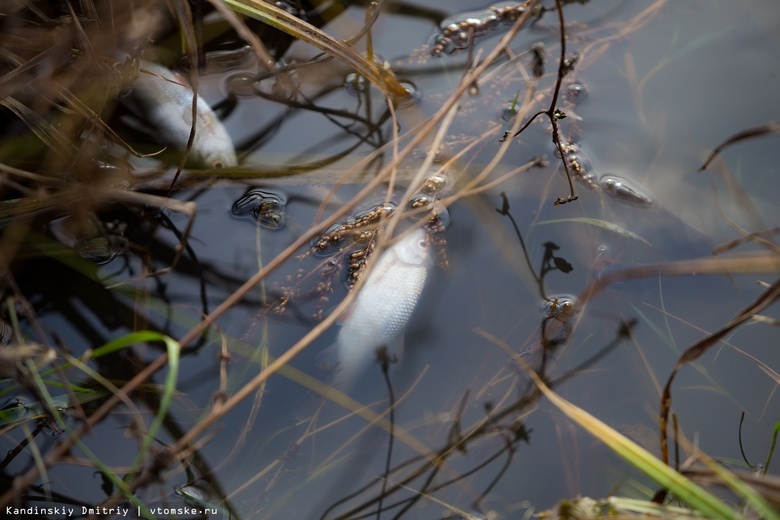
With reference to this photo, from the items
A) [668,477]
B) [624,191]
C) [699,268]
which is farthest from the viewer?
[624,191]

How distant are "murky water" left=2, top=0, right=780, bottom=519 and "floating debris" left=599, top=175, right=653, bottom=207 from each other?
2 cm

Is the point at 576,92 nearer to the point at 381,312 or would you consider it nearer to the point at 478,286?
the point at 478,286

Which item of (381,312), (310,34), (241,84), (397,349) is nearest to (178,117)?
(241,84)

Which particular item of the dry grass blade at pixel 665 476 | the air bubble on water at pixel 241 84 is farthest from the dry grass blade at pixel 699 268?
the air bubble on water at pixel 241 84

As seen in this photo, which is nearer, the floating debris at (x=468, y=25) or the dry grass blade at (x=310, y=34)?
the dry grass blade at (x=310, y=34)

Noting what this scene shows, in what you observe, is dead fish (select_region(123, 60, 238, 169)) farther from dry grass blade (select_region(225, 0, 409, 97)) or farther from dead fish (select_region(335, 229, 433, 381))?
dead fish (select_region(335, 229, 433, 381))

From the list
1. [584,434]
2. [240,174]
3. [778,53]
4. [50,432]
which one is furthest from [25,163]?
[778,53]

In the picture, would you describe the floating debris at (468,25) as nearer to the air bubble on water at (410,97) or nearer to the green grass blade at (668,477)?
the air bubble on water at (410,97)

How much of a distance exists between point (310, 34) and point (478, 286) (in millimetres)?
1048

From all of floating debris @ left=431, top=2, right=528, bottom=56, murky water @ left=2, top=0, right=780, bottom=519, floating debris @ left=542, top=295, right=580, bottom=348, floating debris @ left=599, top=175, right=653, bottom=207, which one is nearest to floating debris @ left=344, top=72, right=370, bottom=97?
murky water @ left=2, top=0, right=780, bottom=519

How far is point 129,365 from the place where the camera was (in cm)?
186

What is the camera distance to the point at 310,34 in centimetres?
188

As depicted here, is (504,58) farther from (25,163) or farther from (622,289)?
(25,163)

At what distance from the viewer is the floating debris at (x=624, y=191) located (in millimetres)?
2143
